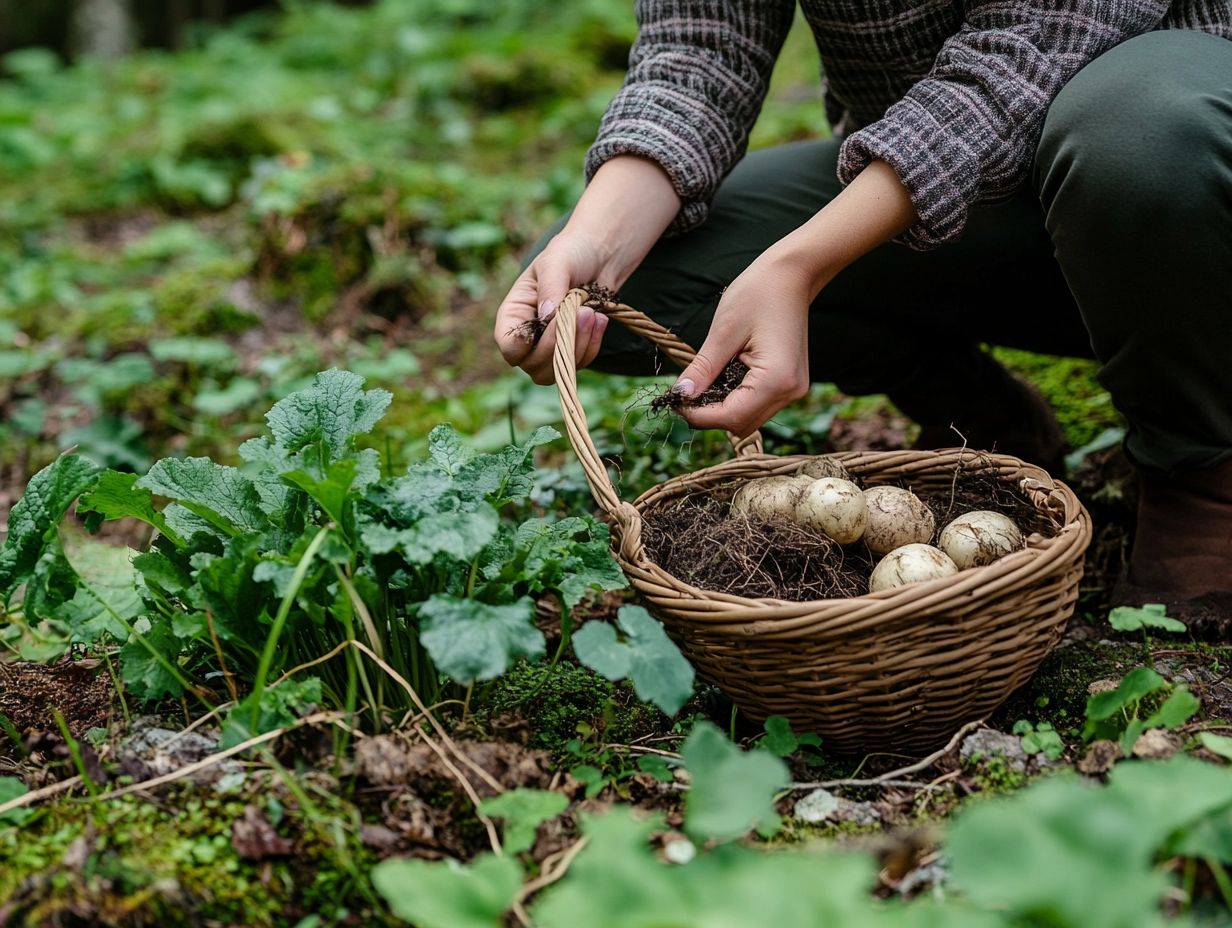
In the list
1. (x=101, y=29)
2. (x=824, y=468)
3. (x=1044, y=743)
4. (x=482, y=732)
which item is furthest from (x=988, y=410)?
(x=101, y=29)

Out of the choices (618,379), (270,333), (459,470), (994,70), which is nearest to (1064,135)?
(994,70)

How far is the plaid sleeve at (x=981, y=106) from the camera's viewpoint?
164 cm

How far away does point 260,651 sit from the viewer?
4.94 ft

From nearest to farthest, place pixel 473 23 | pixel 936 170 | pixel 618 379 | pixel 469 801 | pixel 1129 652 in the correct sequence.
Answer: pixel 469 801 < pixel 936 170 < pixel 1129 652 < pixel 618 379 < pixel 473 23

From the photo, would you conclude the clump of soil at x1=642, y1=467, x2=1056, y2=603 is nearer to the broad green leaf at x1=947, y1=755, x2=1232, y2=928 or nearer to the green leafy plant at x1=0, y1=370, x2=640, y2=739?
the green leafy plant at x1=0, y1=370, x2=640, y2=739

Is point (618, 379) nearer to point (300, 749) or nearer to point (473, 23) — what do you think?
point (300, 749)

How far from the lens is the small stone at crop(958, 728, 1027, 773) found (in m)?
1.45

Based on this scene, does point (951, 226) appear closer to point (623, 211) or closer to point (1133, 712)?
point (623, 211)

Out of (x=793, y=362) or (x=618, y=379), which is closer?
(x=793, y=362)

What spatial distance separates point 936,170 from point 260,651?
49.2 inches

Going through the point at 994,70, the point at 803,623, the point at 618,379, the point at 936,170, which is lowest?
the point at 618,379

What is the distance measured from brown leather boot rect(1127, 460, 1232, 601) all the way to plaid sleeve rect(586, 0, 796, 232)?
1.01 metres

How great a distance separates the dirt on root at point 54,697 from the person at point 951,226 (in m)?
0.84

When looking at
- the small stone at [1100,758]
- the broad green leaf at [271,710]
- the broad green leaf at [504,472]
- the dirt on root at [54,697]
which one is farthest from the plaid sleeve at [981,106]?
the dirt on root at [54,697]
